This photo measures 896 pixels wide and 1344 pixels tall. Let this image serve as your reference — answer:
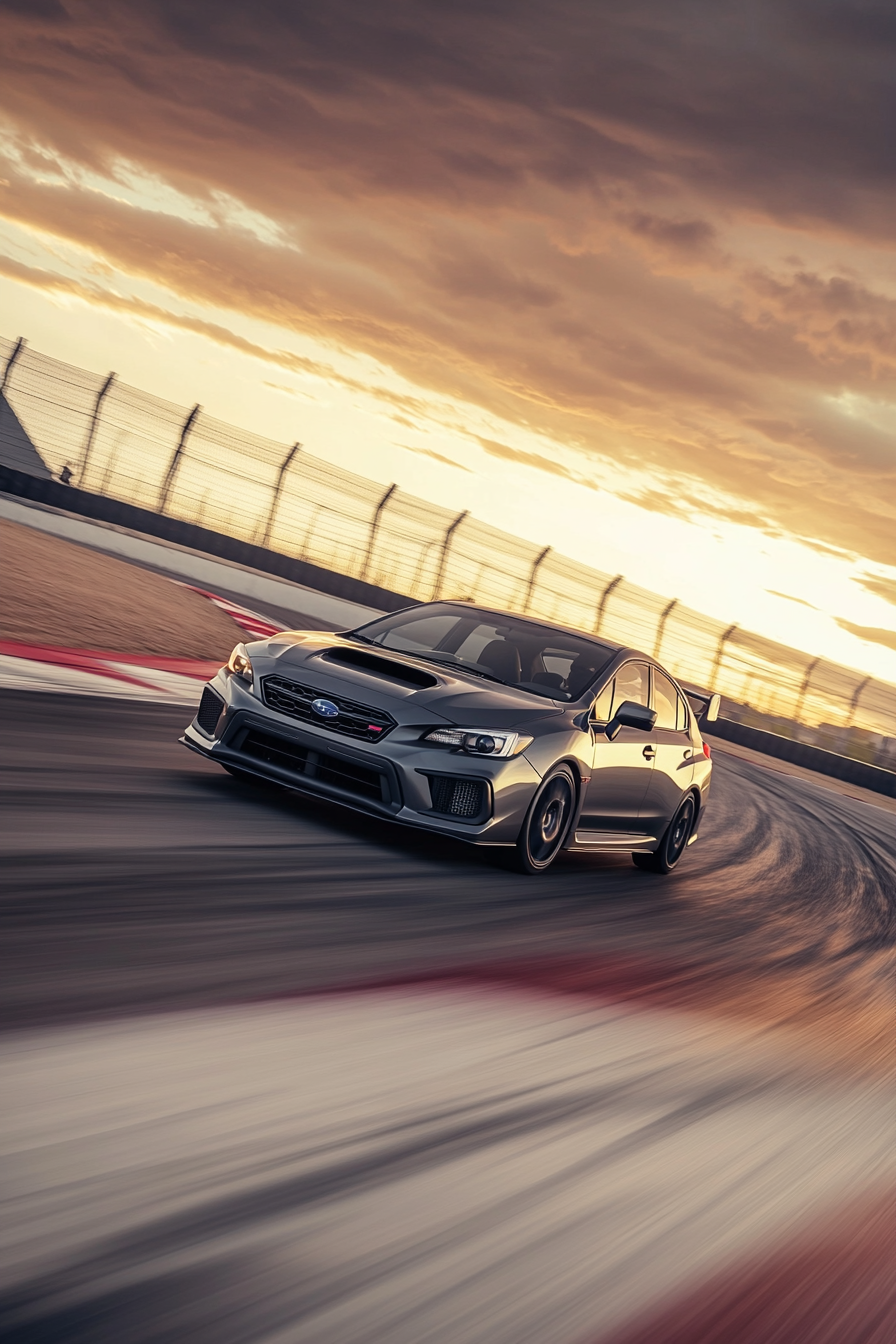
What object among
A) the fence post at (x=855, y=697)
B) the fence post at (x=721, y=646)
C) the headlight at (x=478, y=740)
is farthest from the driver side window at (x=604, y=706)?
the fence post at (x=855, y=697)

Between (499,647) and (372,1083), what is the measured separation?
14.4 feet

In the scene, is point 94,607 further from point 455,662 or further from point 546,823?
point 546,823

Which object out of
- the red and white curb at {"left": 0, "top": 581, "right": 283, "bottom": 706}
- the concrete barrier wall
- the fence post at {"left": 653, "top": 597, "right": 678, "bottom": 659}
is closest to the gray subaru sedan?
the red and white curb at {"left": 0, "top": 581, "right": 283, "bottom": 706}

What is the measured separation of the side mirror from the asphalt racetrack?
91 cm

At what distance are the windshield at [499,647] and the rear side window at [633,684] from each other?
156 millimetres

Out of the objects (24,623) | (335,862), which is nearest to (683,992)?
(335,862)

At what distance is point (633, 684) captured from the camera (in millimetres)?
7883

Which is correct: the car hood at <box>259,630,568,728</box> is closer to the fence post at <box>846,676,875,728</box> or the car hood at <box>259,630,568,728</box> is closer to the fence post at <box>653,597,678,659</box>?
the fence post at <box>653,597,678,659</box>

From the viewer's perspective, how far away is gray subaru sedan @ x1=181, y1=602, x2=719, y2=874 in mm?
6148

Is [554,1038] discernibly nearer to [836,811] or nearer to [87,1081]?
[87,1081]

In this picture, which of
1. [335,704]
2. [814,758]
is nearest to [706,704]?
[335,704]

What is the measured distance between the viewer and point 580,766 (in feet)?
22.5

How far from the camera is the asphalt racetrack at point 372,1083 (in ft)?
7.72

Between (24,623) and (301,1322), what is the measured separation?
1000cm
